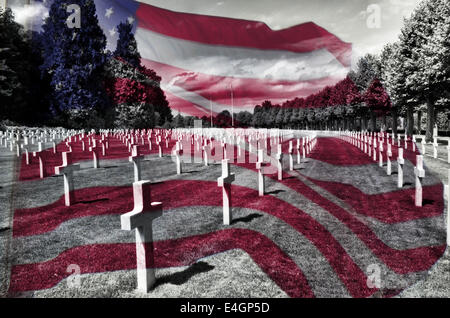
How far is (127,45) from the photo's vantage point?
61156mm

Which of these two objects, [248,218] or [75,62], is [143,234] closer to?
[248,218]

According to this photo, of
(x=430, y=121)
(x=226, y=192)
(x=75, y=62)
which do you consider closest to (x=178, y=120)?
(x=75, y=62)

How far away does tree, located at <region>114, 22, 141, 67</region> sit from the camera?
60031 mm

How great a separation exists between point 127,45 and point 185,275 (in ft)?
206

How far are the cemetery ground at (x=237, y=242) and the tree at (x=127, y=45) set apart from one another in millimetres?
52507

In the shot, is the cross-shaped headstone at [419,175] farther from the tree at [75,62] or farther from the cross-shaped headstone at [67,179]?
the tree at [75,62]

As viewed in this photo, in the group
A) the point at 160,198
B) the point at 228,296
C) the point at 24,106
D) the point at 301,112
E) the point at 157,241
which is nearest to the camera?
the point at 228,296

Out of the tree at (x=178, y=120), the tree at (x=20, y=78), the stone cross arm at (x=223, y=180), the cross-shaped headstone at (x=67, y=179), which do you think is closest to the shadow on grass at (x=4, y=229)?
the cross-shaped headstone at (x=67, y=179)

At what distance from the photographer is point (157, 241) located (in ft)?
21.1

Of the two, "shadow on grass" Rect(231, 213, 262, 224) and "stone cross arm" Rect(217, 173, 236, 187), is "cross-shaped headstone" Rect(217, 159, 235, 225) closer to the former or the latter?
"stone cross arm" Rect(217, 173, 236, 187)

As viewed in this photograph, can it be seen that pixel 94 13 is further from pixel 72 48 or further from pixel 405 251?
pixel 405 251

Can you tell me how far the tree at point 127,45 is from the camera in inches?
2363
